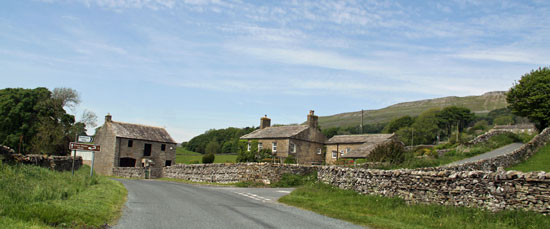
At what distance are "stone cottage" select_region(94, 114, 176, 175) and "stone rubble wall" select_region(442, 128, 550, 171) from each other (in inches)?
1809

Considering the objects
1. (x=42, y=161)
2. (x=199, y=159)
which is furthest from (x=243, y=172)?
(x=199, y=159)

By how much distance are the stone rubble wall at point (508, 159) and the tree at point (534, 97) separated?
22.7 feet

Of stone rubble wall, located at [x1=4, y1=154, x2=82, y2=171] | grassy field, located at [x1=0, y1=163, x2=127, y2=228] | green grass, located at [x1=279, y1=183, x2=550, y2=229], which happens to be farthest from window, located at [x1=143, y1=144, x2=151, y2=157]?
green grass, located at [x1=279, y1=183, x2=550, y2=229]

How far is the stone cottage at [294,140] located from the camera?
2188 inches

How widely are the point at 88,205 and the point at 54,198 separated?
1.24 metres

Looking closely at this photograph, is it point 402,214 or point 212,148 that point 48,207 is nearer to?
point 402,214

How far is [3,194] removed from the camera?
11.6m

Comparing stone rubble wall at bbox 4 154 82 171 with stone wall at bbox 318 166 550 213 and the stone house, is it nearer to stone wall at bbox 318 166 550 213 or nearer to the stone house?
stone wall at bbox 318 166 550 213

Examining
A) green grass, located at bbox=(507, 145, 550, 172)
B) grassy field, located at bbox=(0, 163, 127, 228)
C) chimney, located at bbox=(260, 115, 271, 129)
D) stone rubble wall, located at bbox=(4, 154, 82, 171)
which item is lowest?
grassy field, located at bbox=(0, 163, 127, 228)

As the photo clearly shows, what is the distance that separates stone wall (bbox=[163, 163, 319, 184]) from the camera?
→ 3038 centimetres

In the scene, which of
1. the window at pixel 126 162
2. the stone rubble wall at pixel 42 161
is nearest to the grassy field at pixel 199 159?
the window at pixel 126 162

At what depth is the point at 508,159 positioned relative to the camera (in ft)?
103

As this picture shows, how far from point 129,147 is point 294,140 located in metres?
24.6

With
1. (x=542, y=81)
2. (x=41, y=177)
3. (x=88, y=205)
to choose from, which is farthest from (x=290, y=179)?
(x=542, y=81)
